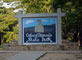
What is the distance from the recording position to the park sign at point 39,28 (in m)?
19.3

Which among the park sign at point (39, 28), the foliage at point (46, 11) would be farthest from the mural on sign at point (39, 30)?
the foliage at point (46, 11)

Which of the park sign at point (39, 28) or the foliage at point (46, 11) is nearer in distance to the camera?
the foliage at point (46, 11)

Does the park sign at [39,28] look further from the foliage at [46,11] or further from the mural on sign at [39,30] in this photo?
the foliage at [46,11]

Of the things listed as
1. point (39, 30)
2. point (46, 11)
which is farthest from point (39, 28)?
point (46, 11)

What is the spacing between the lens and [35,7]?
1064 inches

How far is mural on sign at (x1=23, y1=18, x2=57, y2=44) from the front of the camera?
764 inches

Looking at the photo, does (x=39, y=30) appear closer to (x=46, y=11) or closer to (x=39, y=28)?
(x=39, y=28)

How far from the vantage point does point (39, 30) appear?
64.3 feet

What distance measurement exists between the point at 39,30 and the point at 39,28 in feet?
0.65

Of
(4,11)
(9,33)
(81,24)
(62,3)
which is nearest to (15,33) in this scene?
(9,33)

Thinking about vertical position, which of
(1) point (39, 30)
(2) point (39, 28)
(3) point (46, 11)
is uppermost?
(3) point (46, 11)

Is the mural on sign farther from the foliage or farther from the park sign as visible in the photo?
the foliage

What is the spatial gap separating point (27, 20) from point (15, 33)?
13.7 meters

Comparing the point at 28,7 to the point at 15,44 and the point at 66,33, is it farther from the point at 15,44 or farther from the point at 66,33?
the point at 15,44
